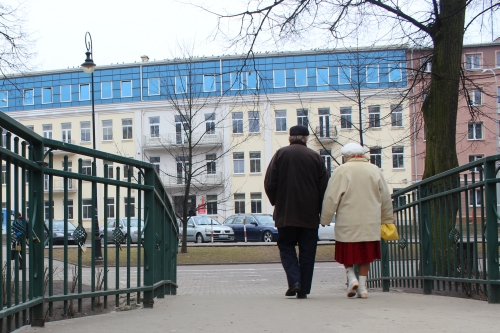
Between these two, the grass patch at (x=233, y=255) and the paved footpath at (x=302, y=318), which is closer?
the paved footpath at (x=302, y=318)

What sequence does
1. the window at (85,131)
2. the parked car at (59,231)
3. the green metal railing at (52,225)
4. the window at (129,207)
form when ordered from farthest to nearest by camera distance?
the window at (85,131)
the window at (129,207)
the parked car at (59,231)
the green metal railing at (52,225)

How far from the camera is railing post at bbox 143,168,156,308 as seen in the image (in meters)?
6.21

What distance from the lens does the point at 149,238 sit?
245 inches

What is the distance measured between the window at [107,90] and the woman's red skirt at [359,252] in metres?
52.3

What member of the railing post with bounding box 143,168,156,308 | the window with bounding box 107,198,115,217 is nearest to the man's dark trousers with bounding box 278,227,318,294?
the railing post with bounding box 143,168,156,308

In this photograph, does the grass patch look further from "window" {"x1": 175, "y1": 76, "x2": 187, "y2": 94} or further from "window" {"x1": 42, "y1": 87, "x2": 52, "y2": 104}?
"window" {"x1": 42, "y1": 87, "x2": 52, "y2": 104}

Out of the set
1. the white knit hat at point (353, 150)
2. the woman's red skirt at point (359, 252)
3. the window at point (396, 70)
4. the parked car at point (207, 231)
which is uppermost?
the window at point (396, 70)

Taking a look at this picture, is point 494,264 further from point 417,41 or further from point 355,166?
point 417,41

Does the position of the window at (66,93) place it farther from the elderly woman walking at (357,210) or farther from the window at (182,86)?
the elderly woman walking at (357,210)

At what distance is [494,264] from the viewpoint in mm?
6180

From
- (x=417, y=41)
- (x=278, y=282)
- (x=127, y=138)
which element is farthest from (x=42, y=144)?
(x=127, y=138)

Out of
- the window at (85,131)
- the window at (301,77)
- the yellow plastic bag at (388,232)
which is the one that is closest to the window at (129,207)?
the yellow plastic bag at (388,232)

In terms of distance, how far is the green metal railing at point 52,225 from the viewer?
412cm

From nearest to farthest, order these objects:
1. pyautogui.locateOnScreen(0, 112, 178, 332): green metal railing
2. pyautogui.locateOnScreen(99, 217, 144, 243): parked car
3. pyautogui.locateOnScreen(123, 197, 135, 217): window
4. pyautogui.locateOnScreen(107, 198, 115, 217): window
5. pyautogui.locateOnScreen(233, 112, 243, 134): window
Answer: pyautogui.locateOnScreen(0, 112, 178, 332): green metal railing < pyautogui.locateOnScreen(107, 198, 115, 217): window < pyautogui.locateOnScreen(99, 217, 144, 243): parked car < pyautogui.locateOnScreen(123, 197, 135, 217): window < pyautogui.locateOnScreen(233, 112, 243, 134): window
